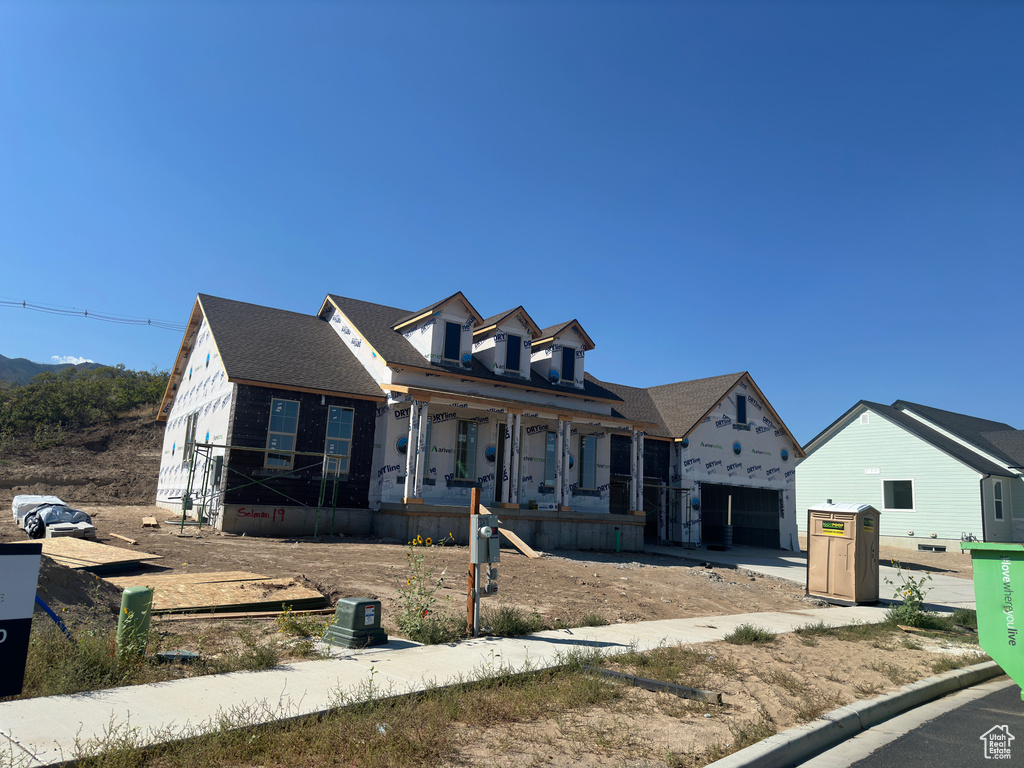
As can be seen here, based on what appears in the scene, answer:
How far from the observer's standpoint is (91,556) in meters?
11.0

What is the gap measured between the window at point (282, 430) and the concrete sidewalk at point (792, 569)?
42.9 ft

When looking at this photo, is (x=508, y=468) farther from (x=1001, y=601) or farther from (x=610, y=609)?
(x=1001, y=601)

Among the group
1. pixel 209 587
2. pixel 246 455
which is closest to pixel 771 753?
pixel 209 587

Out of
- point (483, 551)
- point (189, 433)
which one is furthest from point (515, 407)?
point (483, 551)

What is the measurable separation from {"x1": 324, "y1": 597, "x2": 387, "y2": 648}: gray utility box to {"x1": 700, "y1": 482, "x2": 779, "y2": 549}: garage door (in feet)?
85.7

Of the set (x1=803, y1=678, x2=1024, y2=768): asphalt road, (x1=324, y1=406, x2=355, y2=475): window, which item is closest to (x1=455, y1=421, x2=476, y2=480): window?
(x1=324, y1=406, x2=355, y2=475): window

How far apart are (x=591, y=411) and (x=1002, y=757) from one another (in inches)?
832

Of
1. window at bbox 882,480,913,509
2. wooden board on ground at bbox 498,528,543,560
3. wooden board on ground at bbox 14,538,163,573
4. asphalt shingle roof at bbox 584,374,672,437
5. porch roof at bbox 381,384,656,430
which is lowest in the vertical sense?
wooden board on ground at bbox 14,538,163,573

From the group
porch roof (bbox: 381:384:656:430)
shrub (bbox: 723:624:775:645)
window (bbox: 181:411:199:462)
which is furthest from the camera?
window (bbox: 181:411:199:462)

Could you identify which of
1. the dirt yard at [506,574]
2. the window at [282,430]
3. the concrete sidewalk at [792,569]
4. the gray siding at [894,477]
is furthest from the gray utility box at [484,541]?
the gray siding at [894,477]

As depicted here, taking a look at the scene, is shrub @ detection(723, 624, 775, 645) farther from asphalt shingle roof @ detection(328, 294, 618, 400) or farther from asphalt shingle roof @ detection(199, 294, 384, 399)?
asphalt shingle roof @ detection(199, 294, 384, 399)

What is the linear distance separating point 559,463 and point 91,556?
15.2 metres

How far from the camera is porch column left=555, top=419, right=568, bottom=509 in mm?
23203

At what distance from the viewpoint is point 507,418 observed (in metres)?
23.0
